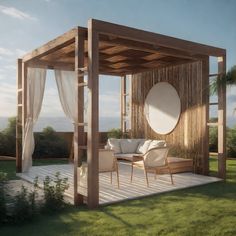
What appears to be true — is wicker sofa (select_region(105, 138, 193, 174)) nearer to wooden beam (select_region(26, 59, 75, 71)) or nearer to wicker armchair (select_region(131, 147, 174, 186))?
wicker armchair (select_region(131, 147, 174, 186))

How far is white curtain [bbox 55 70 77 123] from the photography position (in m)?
8.94

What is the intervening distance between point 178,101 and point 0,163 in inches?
223

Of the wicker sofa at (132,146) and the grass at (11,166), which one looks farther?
the wicker sofa at (132,146)

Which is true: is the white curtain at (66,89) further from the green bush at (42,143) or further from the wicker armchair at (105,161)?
the wicker armchair at (105,161)

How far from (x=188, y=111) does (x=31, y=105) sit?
13.3 ft

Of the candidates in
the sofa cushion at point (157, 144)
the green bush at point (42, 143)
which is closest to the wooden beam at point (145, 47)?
the sofa cushion at point (157, 144)

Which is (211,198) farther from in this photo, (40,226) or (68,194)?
(40,226)

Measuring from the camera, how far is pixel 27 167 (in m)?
8.16

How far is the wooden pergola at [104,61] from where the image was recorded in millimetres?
5055

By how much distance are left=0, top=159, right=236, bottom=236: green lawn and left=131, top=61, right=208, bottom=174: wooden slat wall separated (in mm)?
2688

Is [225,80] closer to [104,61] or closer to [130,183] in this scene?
[130,183]

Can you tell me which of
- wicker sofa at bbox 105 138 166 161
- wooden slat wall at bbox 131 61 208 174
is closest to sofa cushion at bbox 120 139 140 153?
wicker sofa at bbox 105 138 166 161

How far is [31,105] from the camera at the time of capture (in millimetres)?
8281

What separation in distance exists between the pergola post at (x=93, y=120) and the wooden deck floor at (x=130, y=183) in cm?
34
